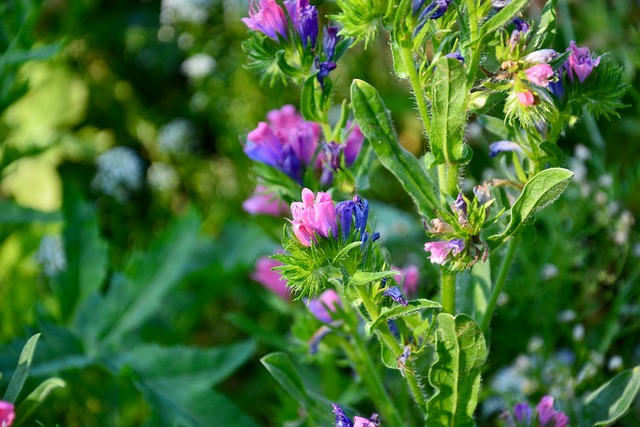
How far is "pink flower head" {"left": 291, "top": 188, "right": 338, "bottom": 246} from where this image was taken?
87 centimetres

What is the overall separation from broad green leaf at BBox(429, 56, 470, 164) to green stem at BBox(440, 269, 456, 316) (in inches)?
6.6

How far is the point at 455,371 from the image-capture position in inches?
38.2

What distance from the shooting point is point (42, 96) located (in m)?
2.43

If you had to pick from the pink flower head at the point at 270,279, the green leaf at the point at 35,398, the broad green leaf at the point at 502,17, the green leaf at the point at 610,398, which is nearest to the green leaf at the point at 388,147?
the broad green leaf at the point at 502,17

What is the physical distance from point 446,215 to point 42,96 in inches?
72.1

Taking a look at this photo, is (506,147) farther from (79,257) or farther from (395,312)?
(79,257)

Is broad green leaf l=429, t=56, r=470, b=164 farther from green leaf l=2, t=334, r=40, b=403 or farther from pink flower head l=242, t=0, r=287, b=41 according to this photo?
green leaf l=2, t=334, r=40, b=403

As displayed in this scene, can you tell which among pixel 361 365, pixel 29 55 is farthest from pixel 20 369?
pixel 29 55

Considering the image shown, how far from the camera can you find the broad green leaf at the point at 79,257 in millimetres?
1666

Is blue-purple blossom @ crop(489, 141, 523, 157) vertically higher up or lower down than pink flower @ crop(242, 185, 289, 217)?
higher up

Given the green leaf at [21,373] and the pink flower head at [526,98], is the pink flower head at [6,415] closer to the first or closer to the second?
the green leaf at [21,373]

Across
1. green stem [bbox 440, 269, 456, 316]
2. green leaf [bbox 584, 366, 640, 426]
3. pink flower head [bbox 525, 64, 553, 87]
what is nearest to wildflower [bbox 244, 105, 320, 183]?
green stem [bbox 440, 269, 456, 316]

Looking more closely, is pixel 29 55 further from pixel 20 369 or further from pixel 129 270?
pixel 20 369

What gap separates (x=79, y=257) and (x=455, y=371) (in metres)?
1.01
